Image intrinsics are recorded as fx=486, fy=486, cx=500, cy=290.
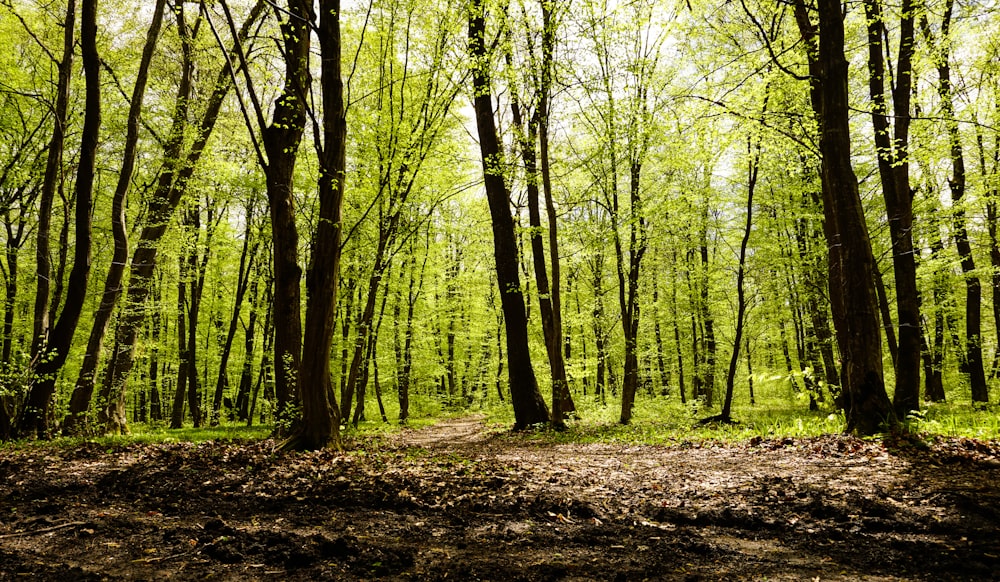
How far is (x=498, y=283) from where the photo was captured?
12.9 m

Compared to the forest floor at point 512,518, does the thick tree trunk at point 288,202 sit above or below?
Answer: above

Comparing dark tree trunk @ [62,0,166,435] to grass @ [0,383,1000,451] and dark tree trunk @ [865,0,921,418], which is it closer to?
grass @ [0,383,1000,451]

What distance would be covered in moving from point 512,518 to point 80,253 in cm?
882

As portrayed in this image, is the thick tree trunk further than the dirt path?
No

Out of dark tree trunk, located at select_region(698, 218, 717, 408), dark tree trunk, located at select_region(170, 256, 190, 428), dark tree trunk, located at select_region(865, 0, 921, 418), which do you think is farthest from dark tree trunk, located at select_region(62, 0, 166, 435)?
dark tree trunk, located at select_region(698, 218, 717, 408)

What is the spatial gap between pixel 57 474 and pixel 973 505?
7728 millimetres

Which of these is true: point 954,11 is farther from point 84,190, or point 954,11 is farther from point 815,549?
point 84,190

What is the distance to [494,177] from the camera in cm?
1139

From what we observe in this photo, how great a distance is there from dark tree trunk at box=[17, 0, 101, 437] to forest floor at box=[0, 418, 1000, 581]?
3149mm

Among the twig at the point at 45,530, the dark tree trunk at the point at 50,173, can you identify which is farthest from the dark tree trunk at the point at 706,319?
the twig at the point at 45,530

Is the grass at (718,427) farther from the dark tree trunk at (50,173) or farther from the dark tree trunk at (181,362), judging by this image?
the dark tree trunk at (181,362)

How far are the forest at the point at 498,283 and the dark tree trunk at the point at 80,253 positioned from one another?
0.07 meters

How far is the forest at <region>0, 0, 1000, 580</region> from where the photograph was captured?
3.10 metres

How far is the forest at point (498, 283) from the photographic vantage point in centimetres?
310
